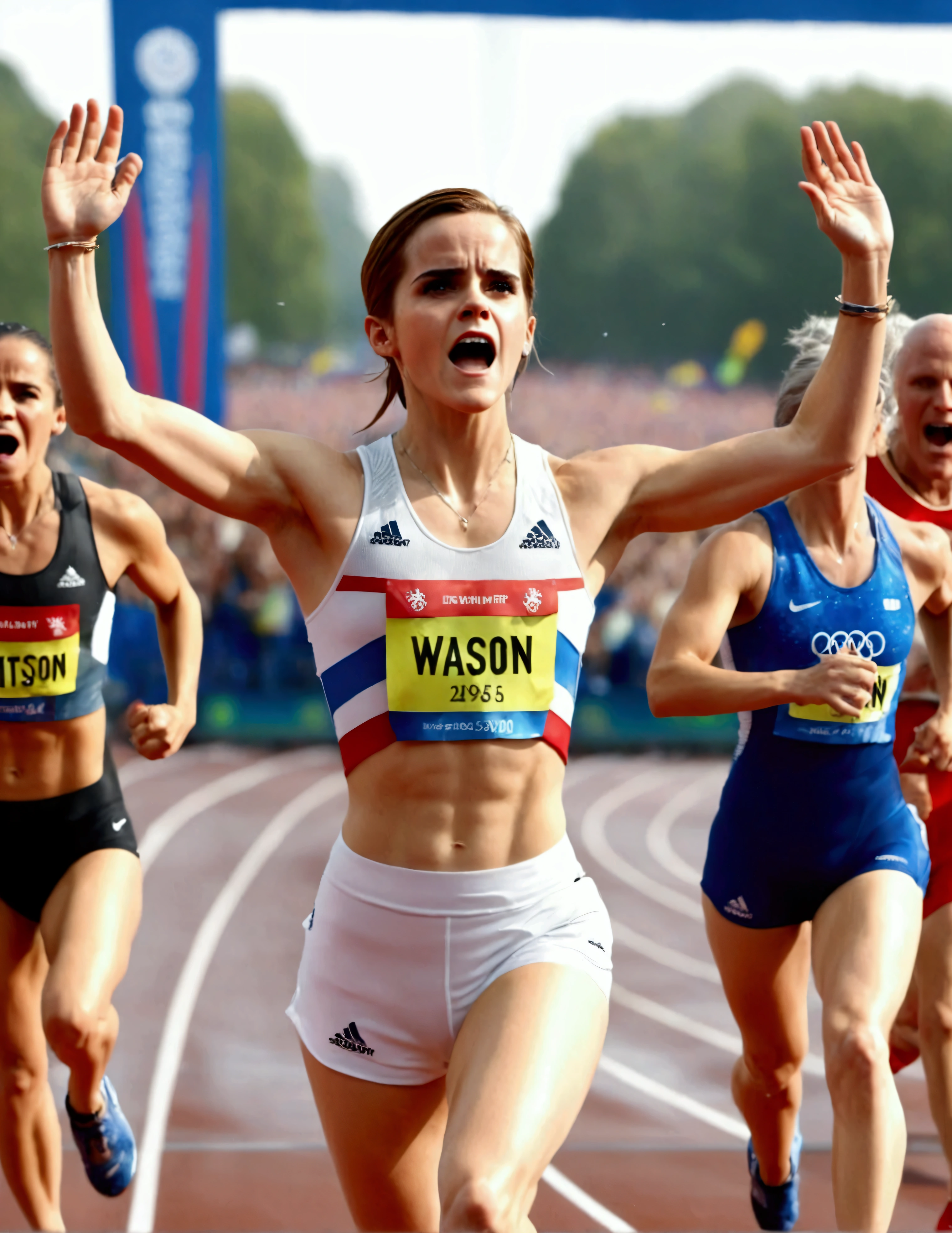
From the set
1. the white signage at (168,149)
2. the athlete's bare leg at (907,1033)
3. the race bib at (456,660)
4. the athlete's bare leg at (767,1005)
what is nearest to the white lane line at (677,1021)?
the athlete's bare leg at (907,1033)

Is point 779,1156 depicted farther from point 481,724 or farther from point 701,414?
point 701,414

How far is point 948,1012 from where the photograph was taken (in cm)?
→ 412

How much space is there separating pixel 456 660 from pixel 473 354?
537 mm

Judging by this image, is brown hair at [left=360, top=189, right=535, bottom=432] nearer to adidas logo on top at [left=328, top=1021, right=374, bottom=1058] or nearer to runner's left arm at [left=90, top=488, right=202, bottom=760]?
adidas logo on top at [left=328, top=1021, right=374, bottom=1058]

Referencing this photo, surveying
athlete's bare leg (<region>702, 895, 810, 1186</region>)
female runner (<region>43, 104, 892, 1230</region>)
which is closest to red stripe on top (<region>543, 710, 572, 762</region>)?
female runner (<region>43, 104, 892, 1230</region>)

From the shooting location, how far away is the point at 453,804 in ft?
8.78

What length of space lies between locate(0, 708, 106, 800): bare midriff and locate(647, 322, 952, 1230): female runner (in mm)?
1538

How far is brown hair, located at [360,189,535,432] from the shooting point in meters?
2.73

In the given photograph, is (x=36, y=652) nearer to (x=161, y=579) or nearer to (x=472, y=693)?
(x=161, y=579)

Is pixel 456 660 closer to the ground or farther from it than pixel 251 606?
farther from it

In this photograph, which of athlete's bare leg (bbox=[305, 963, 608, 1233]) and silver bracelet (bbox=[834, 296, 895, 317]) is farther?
silver bracelet (bbox=[834, 296, 895, 317])

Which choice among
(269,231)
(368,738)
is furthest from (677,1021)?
(269,231)

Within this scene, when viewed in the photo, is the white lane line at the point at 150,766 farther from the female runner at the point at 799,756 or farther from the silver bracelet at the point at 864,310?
the silver bracelet at the point at 864,310

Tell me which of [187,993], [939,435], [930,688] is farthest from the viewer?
[187,993]
